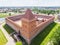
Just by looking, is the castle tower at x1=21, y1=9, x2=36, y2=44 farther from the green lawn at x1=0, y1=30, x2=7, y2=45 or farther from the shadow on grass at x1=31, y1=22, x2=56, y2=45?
the green lawn at x1=0, y1=30, x2=7, y2=45

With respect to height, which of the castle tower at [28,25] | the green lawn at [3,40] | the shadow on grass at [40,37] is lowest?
the green lawn at [3,40]

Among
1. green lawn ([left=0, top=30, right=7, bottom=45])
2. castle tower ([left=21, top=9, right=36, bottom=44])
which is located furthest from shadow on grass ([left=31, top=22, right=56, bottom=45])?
green lawn ([left=0, top=30, right=7, bottom=45])

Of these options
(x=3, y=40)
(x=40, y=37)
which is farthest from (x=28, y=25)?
(x=3, y=40)

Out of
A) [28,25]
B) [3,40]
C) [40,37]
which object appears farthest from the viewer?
[3,40]

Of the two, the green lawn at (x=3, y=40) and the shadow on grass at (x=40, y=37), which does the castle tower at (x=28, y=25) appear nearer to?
the shadow on grass at (x=40, y=37)

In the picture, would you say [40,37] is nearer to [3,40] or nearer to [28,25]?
[28,25]

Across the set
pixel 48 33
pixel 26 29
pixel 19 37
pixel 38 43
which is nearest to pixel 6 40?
pixel 19 37

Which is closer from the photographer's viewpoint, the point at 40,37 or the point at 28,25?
the point at 28,25

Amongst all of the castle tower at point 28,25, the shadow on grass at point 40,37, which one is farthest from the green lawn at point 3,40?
the shadow on grass at point 40,37

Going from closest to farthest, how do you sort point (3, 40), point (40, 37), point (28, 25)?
point (28, 25) < point (40, 37) < point (3, 40)

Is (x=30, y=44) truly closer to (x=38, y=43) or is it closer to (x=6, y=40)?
(x=38, y=43)

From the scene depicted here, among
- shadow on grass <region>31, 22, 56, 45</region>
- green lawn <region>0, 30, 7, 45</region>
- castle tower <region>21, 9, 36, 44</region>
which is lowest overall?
green lawn <region>0, 30, 7, 45</region>
